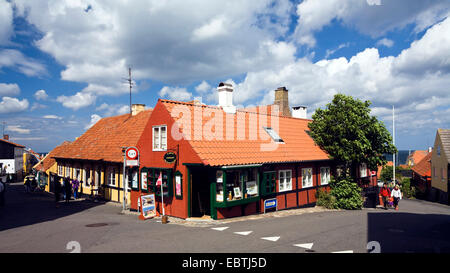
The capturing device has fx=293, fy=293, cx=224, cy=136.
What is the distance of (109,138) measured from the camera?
2478 cm

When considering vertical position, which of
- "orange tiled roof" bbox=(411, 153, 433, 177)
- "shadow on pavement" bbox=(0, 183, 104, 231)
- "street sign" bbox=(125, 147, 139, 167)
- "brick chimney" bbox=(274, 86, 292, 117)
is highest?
"brick chimney" bbox=(274, 86, 292, 117)

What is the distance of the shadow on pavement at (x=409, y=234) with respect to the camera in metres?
9.41

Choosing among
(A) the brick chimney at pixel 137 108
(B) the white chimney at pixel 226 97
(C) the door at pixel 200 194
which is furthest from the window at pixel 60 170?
(C) the door at pixel 200 194

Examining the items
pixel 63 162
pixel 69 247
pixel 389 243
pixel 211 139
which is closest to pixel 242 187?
pixel 211 139

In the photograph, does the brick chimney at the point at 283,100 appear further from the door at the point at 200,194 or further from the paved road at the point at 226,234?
the door at the point at 200,194

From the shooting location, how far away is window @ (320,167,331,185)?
2138 cm

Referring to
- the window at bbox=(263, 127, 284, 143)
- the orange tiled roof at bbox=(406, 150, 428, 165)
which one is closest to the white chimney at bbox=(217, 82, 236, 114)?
A: the window at bbox=(263, 127, 284, 143)

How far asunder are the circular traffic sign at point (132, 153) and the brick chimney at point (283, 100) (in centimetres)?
1728

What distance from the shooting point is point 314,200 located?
20500 mm

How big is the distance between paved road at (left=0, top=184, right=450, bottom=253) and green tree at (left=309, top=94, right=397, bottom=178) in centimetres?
598

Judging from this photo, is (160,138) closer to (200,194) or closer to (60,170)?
(200,194)

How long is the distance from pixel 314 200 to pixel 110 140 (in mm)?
16696

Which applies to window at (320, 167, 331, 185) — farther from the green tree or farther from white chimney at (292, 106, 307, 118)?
white chimney at (292, 106, 307, 118)

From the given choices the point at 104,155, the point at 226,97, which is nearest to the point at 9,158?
the point at 104,155
